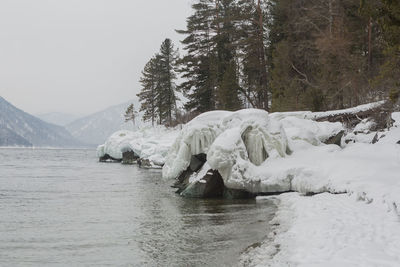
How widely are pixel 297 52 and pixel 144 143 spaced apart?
72.3 feet

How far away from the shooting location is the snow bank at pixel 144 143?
37.9m

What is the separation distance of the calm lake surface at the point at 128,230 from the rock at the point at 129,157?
31396 millimetres

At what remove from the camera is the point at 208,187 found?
50.9 feet

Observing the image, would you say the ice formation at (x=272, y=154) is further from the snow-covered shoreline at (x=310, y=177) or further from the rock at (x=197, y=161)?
the rock at (x=197, y=161)

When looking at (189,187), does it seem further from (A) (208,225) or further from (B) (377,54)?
(B) (377,54)

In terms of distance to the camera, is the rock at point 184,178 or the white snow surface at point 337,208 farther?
the rock at point 184,178

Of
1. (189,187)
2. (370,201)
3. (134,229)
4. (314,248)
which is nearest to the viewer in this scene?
(314,248)

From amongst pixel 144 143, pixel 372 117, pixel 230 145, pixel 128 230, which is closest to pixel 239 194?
pixel 230 145

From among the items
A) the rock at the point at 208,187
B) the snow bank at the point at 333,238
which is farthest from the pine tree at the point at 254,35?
the snow bank at the point at 333,238

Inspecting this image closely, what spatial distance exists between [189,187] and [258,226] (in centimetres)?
648

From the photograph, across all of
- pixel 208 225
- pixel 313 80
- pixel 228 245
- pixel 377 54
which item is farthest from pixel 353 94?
pixel 228 245

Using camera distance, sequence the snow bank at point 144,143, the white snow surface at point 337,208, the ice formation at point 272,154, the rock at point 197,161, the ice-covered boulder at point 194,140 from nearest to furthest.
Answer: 1. the white snow surface at point 337,208
2. the ice formation at point 272,154
3. the ice-covered boulder at point 194,140
4. the rock at point 197,161
5. the snow bank at point 144,143

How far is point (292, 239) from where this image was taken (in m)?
7.51

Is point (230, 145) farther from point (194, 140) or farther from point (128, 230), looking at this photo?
point (128, 230)
